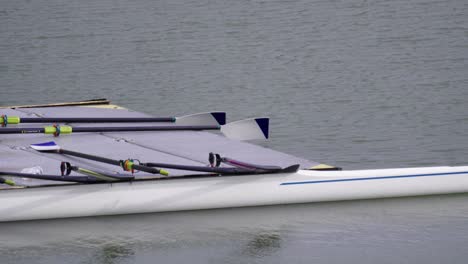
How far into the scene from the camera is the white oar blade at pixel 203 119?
833 cm

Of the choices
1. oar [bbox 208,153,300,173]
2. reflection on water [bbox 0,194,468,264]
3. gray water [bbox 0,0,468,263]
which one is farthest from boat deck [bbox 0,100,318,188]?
gray water [bbox 0,0,468,263]

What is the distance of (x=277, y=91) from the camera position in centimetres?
1207

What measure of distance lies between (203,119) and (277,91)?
3.79m

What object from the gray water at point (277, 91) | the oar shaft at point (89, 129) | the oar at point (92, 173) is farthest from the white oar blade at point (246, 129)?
the oar at point (92, 173)

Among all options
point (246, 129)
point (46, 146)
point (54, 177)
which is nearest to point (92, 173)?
point (54, 177)

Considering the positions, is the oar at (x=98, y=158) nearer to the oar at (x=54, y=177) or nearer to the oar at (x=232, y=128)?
the oar at (x=54, y=177)

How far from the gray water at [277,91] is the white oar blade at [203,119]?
976 millimetres

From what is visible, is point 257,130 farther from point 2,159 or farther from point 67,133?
point 2,159

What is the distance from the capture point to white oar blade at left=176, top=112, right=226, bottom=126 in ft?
27.3

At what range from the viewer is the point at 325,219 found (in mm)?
6215

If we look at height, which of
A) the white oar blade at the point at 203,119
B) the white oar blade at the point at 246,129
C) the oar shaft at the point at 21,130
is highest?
the white oar blade at the point at 203,119

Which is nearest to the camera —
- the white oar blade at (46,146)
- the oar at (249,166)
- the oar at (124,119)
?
the oar at (249,166)

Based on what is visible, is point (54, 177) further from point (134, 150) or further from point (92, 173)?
point (134, 150)

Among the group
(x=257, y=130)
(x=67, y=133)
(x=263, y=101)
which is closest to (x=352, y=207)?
(x=257, y=130)
